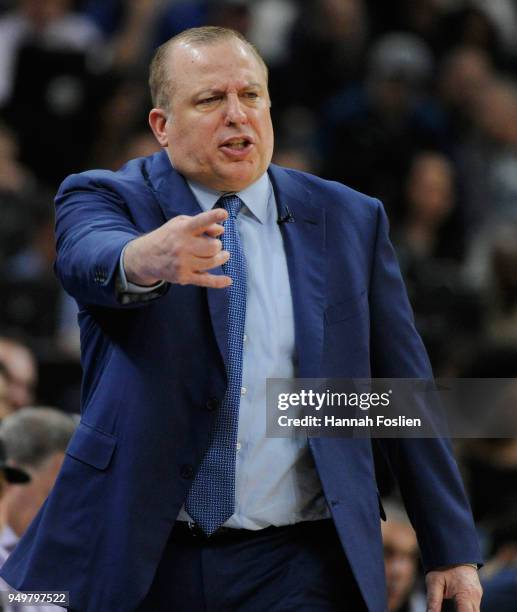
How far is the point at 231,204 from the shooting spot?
295cm

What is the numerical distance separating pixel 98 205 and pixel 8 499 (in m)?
1.63

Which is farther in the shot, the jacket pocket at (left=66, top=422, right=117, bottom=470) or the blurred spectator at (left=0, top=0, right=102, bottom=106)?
the blurred spectator at (left=0, top=0, right=102, bottom=106)

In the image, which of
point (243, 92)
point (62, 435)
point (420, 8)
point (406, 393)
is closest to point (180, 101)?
point (243, 92)

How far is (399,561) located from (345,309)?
2117 mm

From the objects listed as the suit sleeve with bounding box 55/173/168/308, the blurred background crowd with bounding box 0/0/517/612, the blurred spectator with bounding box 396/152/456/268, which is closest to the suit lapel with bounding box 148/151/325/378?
the suit sleeve with bounding box 55/173/168/308

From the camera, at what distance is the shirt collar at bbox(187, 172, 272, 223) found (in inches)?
116

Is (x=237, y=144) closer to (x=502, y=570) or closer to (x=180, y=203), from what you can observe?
(x=180, y=203)

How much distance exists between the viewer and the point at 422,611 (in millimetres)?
5023

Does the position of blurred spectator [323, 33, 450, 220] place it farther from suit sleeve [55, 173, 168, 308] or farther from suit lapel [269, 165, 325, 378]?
suit sleeve [55, 173, 168, 308]

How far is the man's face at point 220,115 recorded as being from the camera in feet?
9.41

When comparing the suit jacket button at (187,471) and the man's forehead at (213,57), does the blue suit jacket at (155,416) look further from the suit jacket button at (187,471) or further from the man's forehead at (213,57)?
the man's forehead at (213,57)

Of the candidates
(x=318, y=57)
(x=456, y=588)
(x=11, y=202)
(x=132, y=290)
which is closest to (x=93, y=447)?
(x=132, y=290)

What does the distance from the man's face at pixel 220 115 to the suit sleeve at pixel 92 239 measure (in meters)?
0.21

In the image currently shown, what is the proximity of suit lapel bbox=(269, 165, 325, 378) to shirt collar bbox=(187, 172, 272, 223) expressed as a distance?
5cm
